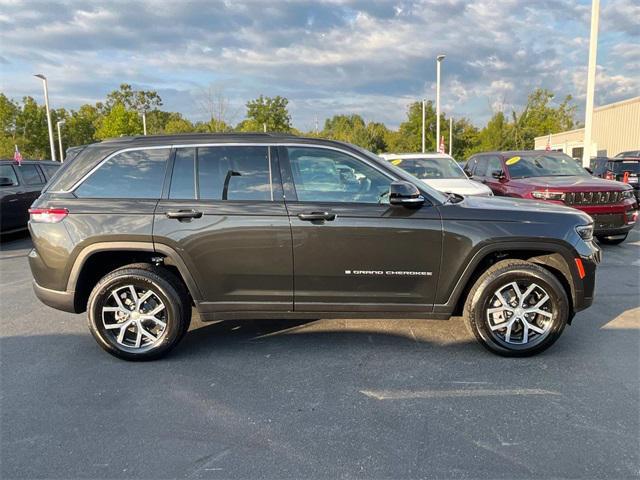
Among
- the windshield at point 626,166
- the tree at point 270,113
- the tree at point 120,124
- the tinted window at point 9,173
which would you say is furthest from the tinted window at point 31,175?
the tree at point 270,113

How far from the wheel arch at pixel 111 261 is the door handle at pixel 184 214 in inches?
10.8

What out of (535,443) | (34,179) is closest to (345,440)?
(535,443)

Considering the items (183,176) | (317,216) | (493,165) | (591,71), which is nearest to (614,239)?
(493,165)

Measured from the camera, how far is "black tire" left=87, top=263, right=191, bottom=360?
3723 mm

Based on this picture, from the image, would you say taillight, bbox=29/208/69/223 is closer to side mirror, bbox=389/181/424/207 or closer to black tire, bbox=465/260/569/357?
side mirror, bbox=389/181/424/207

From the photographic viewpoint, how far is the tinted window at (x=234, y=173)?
3713 millimetres

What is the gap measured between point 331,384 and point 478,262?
5.16ft

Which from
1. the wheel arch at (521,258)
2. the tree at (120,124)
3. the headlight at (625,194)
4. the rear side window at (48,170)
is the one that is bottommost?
the wheel arch at (521,258)

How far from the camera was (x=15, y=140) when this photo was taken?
42625mm

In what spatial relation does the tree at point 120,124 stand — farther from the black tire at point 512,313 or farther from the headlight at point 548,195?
the black tire at point 512,313

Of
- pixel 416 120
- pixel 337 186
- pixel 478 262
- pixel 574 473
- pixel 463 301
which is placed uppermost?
pixel 416 120

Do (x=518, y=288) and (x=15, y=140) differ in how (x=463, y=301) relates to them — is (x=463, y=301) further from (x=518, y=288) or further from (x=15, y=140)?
→ (x=15, y=140)

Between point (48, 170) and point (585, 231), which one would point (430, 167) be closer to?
point (585, 231)

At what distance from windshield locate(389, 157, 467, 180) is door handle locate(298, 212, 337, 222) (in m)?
6.45
